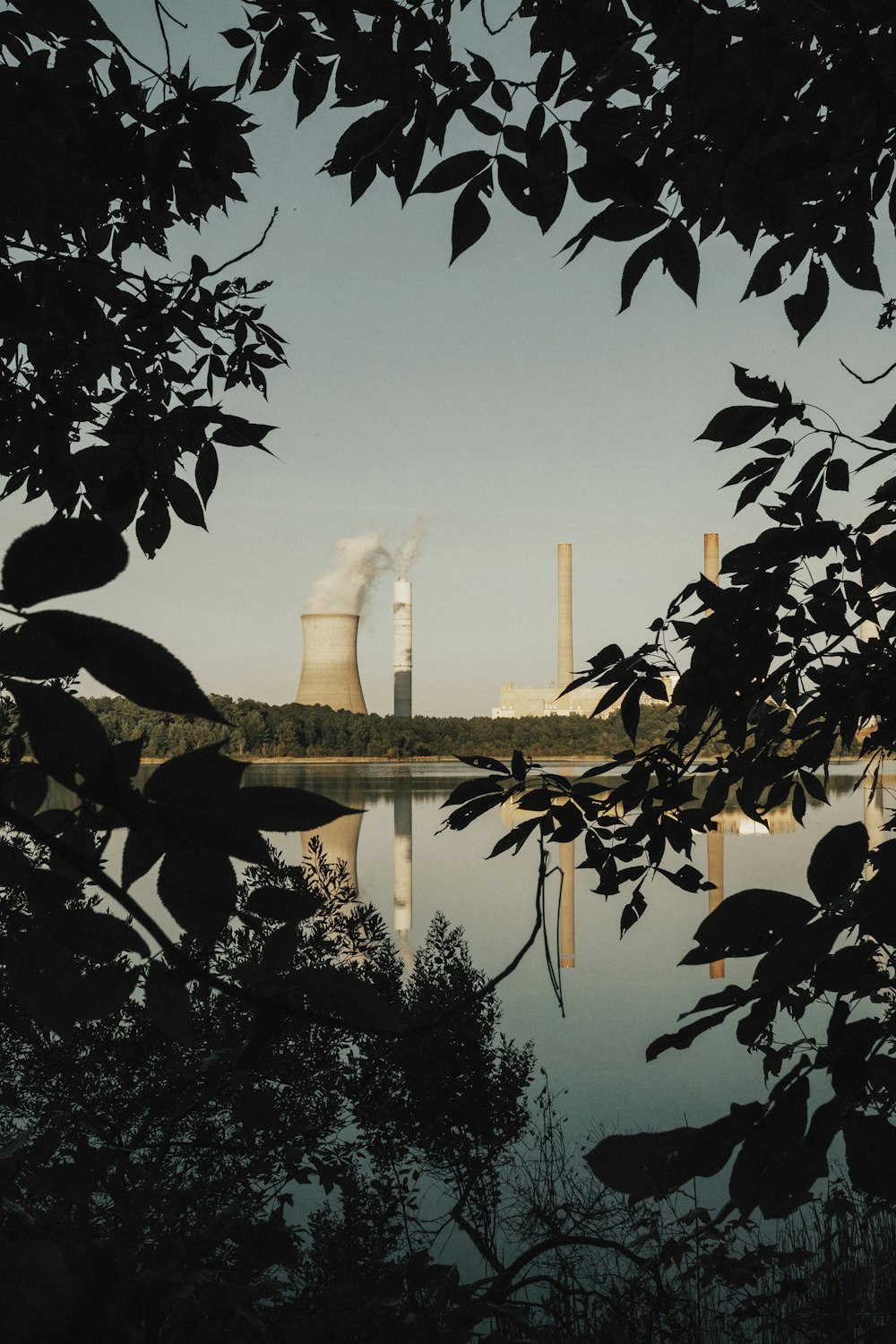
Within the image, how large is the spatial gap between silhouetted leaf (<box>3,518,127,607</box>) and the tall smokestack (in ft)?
127

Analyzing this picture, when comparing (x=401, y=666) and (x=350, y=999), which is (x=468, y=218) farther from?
(x=401, y=666)

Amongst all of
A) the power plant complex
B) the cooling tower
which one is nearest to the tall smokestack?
the power plant complex

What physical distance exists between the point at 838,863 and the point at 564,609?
3948 centimetres

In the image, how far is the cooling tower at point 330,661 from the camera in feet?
90.5

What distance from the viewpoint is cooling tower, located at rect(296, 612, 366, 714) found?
90.5 feet

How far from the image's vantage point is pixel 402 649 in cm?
4138

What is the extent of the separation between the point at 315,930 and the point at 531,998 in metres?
6.59

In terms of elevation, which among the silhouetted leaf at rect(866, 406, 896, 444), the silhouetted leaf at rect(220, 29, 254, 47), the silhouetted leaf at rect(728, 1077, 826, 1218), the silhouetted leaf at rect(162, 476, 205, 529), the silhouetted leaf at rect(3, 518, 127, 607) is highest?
the silhouetted leaf at rect(220, 29, 254, 47)

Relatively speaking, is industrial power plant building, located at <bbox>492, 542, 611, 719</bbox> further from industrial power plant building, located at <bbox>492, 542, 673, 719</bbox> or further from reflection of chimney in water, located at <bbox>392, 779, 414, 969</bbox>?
reflection of chimney in water, located at <bbox>392, 779, 414, 969</bbox>

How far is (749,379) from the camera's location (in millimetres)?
1609

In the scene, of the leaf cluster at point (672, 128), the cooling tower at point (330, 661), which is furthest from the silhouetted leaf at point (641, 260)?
the cooling tower at point (330, 661)

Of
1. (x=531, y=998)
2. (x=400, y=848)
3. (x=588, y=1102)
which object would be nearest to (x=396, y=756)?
(x=400, y=848)

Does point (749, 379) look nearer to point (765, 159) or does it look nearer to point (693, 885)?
point (765, 159)

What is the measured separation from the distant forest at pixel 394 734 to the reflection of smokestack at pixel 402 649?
1.64m
